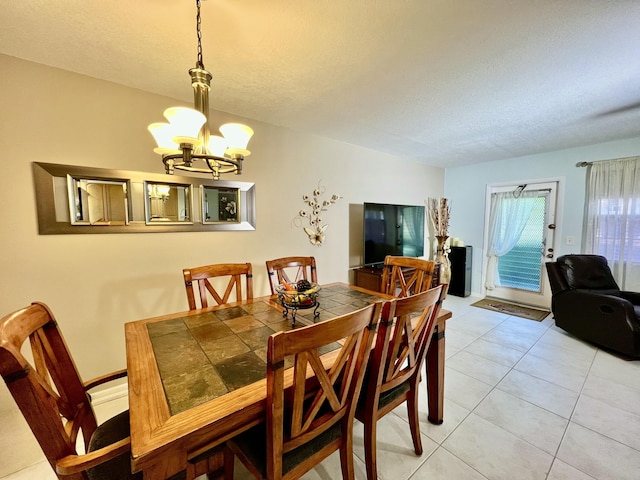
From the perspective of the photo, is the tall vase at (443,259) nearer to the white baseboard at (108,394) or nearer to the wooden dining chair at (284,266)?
the wooden dining chair at (284,266)

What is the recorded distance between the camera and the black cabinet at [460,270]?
4586 millimetres

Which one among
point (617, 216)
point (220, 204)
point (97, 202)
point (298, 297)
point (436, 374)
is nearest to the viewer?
point (298, 297)

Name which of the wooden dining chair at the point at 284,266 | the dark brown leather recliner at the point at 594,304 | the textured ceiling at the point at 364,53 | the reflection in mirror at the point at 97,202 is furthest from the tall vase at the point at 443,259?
the reflection in mirror at the point at 97,202

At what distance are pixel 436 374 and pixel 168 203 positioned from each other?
8.00 feet

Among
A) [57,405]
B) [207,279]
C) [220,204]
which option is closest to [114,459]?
[57,405]

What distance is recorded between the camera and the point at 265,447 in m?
1.05

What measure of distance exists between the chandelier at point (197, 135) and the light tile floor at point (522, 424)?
1736 millimetres

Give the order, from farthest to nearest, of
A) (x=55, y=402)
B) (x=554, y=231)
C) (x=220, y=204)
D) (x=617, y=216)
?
(x=554, y=231)
(x=617, y=216)
(x=220, y=204)
(x=55, y=402)

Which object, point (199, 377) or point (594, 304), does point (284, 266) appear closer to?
point (199, 377)

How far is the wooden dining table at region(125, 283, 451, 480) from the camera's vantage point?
0.79 meters

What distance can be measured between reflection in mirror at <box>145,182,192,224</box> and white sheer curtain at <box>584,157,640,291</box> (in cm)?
496

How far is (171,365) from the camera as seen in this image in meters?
1.11

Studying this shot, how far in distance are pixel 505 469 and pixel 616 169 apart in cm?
394

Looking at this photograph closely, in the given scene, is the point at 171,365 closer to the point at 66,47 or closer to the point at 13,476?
the point at 13,476
